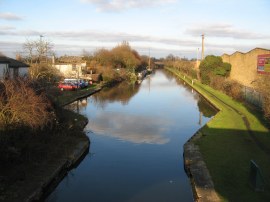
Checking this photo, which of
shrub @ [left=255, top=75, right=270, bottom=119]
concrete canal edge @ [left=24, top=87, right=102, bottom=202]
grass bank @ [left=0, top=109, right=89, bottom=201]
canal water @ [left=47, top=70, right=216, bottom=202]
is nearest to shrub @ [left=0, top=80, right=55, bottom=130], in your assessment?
grass bank @ [left=0, top=109, right=89, bottom=201]

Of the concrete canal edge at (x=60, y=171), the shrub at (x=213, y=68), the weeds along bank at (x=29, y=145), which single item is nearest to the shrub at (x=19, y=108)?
the weeds along bank at (x=29, y=145)

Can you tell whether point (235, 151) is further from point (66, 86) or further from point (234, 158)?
point (66, 86)

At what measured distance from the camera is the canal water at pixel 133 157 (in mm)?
11803

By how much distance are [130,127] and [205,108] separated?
11.5 meters

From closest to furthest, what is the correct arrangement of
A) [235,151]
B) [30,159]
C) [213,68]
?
[30,159], [235,151], [213,68]

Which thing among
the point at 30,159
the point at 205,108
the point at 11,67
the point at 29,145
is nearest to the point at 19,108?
the point at 29,145

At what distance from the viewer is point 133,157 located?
52.0ft

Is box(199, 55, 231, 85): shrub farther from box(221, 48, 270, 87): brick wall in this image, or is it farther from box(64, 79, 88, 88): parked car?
box(64, 79, 88, 88): parked car

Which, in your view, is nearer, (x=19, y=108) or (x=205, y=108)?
(x=19, y=108)

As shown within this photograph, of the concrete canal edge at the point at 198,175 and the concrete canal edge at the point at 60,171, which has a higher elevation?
the concrete canal edge at the point at 198,175

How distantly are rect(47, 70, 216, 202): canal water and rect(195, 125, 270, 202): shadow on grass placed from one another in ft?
3.88

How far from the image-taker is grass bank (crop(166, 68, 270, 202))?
10312mm

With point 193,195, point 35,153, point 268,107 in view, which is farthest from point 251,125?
point 35,153

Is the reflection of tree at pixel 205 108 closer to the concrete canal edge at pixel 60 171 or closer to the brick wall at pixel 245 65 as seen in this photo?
the brick wall at pixel 245 65
